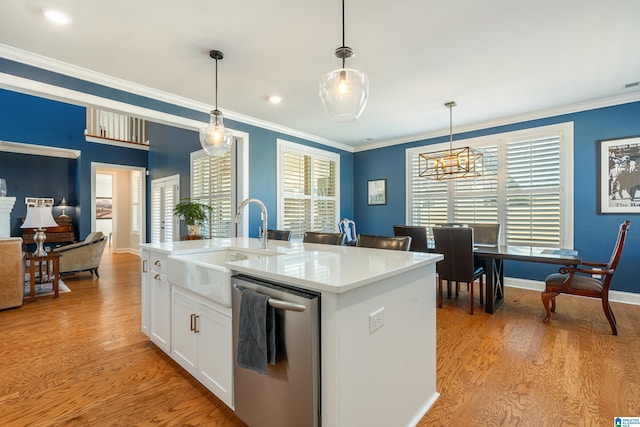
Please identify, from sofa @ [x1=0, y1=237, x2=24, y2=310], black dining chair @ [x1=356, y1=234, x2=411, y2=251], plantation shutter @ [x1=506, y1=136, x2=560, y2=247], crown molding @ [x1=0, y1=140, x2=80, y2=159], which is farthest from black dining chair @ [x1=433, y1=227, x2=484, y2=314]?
crown molding @ [x1=0, y1=140, x2=80, y2=159]

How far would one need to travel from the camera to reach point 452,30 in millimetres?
2447

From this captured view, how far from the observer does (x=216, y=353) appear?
1764mm

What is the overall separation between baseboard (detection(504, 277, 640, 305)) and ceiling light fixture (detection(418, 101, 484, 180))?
173cm

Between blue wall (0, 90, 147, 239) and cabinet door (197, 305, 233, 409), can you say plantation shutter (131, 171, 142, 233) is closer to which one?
blue wall (0, 90, 147, 239)

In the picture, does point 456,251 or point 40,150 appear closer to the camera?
point 456,251

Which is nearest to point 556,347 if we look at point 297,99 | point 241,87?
point 297,99

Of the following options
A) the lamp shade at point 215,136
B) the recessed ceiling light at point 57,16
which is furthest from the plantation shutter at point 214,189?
the recessed ceiling light at point 57,16

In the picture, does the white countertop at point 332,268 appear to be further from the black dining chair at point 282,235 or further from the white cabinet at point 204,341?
the black dining chair at point 282,235

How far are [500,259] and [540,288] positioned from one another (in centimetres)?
153

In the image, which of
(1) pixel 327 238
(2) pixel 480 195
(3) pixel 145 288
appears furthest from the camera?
(2) pixel 480 195

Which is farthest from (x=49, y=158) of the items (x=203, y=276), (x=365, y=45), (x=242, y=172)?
(x=365, y=45)

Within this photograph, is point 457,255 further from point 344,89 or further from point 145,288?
point 145,288

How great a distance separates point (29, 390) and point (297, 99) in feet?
11.9

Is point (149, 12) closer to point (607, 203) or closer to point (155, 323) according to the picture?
point (155, 323)
